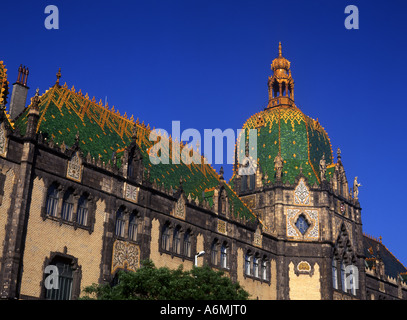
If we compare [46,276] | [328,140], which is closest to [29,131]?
[46,276]

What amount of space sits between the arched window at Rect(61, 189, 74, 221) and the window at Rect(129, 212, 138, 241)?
5.10 meters

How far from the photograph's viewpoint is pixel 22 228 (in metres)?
29.9

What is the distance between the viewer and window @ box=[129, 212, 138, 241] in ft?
123

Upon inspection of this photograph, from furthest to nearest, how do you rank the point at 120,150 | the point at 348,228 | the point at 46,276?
the point at 348,228
the point at 120,150
the point at 46,276

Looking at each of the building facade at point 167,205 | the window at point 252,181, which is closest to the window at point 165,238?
the building facade at point 167,205

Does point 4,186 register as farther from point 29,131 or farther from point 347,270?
point 347,270

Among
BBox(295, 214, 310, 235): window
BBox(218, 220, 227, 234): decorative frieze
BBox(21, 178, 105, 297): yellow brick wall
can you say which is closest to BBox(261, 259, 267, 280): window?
BBox(295, 214, 310, 235): window

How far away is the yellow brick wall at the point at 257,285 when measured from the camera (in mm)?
45594

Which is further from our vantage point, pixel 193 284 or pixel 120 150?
pixel 120 150

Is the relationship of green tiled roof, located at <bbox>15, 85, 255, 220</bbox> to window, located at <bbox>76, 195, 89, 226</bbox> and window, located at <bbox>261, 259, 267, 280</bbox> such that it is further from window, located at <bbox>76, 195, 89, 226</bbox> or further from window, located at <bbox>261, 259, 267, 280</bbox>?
window, located at <bbox>261, 259, 267, 280</bbox>

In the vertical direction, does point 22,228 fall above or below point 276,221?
below

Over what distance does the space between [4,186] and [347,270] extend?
3530 cm

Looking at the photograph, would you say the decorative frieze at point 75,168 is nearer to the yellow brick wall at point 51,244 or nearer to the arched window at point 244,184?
the yellow brick wall at point 51,244
